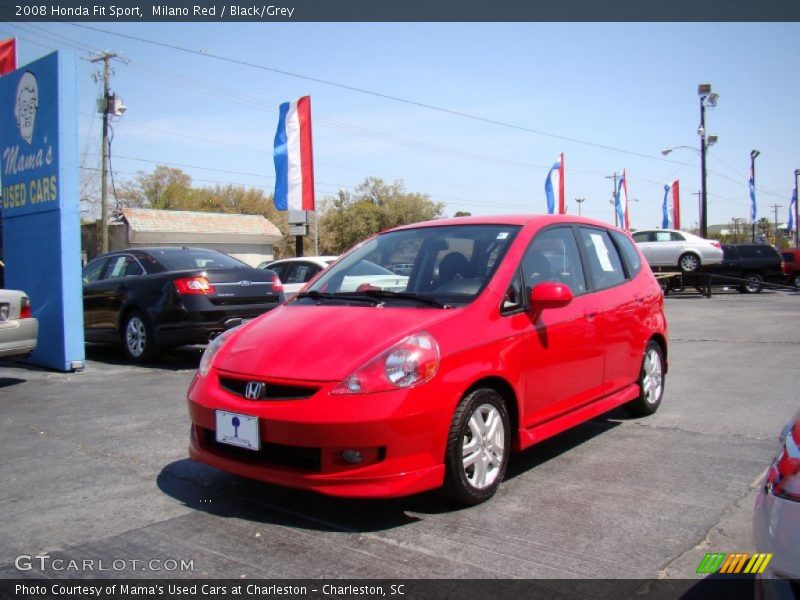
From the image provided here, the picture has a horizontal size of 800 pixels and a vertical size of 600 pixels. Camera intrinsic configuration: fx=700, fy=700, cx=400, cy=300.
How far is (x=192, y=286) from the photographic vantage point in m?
8.52

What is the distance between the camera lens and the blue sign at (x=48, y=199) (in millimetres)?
8344

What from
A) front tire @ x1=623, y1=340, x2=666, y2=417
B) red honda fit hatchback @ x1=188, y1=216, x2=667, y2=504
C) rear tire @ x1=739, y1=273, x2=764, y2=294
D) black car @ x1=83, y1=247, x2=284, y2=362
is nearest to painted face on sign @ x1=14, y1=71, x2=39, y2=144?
black car @ x1=83, y1=247, x2=284, y2=362

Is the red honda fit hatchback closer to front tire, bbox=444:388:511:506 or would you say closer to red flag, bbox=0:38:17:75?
front tire, bbox=444:388:511:506

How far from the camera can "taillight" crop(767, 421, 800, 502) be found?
2.14 m

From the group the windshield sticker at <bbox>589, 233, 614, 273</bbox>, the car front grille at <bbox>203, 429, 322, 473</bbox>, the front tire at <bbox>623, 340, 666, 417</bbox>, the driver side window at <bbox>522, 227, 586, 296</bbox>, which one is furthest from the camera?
the front tire at <bbox>623, 340, 666, 417</bbox>

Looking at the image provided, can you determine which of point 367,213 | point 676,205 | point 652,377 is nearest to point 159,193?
point 367,213

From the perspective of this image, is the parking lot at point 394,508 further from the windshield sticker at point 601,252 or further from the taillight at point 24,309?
the taillight at point 24,309

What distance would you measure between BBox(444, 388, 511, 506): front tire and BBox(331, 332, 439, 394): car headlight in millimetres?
304

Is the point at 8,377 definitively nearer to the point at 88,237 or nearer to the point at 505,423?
the point at 505,423

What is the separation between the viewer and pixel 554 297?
4152 mm

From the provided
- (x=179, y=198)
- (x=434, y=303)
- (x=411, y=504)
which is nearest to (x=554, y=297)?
(x=434, y=303)

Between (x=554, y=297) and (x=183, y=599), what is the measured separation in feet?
8.35

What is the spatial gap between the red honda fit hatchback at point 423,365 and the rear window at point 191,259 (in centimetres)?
441

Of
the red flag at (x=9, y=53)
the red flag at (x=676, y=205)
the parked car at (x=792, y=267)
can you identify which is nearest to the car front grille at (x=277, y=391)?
the red flag at (x=9, y=53)
